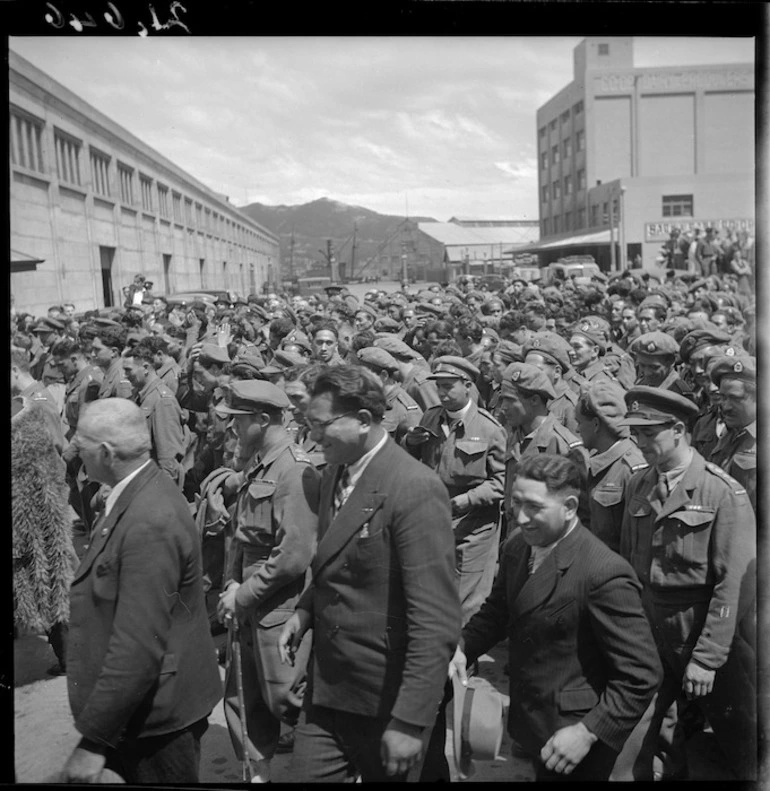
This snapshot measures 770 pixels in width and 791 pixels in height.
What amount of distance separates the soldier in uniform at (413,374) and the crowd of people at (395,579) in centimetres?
146

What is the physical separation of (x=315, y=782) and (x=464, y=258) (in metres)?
16.5

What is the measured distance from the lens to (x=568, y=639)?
121 inches

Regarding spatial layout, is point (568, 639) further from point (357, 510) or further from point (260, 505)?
point (260, 505)

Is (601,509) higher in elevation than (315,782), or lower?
higher

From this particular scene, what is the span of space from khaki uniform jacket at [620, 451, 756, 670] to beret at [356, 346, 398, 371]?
3019 millimetres

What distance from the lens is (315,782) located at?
3240mm

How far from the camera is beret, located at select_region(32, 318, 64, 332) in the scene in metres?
7.85

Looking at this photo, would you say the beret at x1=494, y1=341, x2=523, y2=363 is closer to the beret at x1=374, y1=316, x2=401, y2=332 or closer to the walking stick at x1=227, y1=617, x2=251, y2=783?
the beret at x1=374, y1=316, x2=401, y2=332

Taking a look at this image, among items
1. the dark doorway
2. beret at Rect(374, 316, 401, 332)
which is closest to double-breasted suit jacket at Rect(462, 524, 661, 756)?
the dark doorway

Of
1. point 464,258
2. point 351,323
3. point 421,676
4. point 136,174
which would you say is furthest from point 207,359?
point 464,258

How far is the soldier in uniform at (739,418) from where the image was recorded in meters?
4.10

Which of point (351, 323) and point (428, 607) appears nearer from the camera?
point (428, 607)

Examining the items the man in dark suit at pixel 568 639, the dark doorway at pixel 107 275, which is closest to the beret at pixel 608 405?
the man in dark suit at pixel 568 639

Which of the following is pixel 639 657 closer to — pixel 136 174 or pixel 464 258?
pixel 136 174
